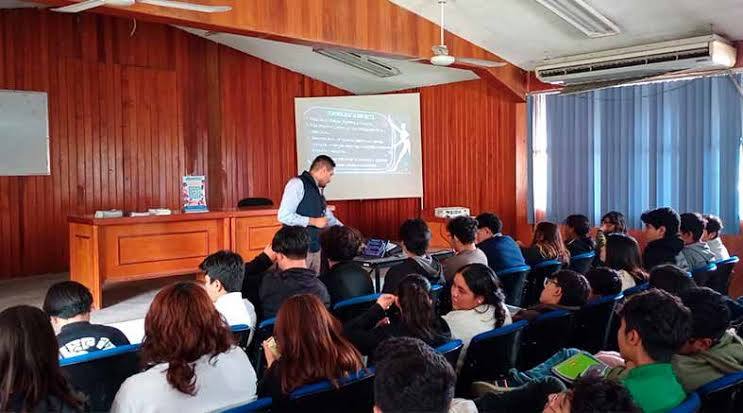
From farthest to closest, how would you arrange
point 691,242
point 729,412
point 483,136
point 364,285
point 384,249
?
point 483,136, point 384,249, point 691,242, point 364,285, point 729,412

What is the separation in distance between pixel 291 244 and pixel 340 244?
28cm

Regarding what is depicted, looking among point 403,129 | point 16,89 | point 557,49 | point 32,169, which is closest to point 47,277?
point 32,169

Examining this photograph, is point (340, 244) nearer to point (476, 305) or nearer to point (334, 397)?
point (476, 305)

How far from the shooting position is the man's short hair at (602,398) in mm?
1180

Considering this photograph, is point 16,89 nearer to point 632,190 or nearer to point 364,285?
point 364,285

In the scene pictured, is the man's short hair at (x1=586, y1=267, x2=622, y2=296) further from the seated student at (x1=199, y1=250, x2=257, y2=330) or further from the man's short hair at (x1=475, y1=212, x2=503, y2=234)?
the seated student at (x1=199, y1=250, x2=257, y2=330)

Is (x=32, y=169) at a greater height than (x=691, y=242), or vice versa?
(x=32, y=169)

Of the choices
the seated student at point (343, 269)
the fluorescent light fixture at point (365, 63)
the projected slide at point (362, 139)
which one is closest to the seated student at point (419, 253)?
the seated student at point (343, 269)

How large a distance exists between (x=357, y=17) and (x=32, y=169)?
3960mm

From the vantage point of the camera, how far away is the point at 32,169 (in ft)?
21.3

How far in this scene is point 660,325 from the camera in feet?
5.69

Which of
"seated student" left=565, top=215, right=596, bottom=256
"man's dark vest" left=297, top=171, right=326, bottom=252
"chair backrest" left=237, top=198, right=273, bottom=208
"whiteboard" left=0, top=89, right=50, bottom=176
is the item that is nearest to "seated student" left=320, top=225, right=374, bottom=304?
"man's dark vest" left=297, top=171, right=326, bottom=252

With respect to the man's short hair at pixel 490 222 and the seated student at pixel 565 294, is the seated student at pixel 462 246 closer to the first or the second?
the man's short hair at pixel 490 222

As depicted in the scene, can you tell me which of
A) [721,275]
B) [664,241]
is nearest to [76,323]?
[664,241]
